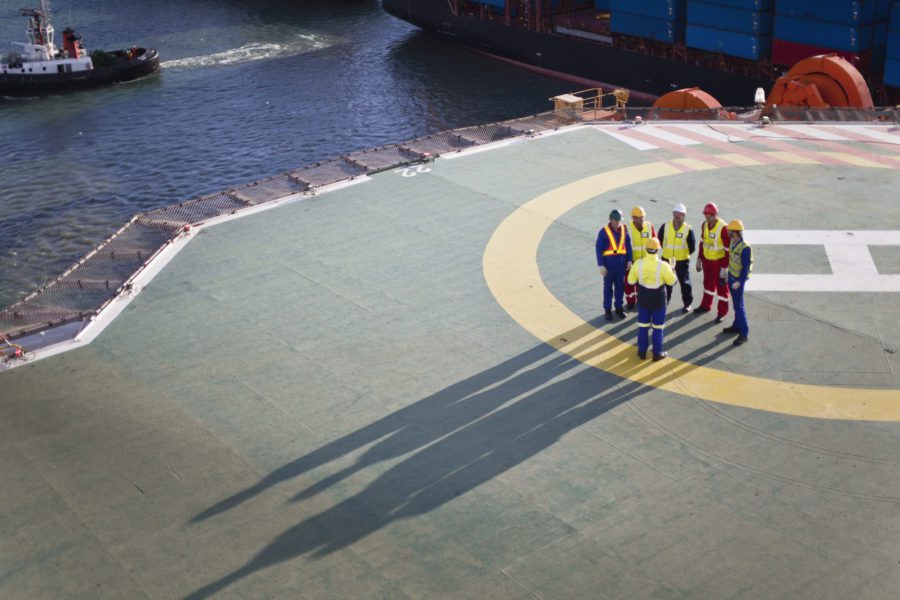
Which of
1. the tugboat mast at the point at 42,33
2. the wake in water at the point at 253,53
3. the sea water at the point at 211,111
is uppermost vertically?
the tugboat mast at the point at 42,33

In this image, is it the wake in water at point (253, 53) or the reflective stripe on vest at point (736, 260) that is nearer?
the reflective stripe on vest at point (736, 260)

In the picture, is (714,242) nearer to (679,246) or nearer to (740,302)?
(679,246)

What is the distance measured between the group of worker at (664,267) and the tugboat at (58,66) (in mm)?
49339

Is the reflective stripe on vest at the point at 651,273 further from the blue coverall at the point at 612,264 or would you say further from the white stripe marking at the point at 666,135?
the white stripe marking at the point at 666,135

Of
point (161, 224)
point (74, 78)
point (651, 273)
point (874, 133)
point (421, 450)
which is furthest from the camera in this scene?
point (74, 78)

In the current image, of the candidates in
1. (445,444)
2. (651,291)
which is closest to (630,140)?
(651,291)

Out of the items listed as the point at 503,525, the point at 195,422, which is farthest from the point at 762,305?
the point at 195,422

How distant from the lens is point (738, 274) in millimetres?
16469

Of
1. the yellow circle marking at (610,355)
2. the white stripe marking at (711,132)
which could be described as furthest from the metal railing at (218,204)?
the yellow circle marking at (610,355)

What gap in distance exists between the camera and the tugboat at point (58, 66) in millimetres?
57312

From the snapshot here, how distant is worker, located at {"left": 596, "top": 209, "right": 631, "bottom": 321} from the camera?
16.9 metres

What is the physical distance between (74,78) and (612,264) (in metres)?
50.2

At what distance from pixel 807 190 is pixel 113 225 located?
27.5 metres

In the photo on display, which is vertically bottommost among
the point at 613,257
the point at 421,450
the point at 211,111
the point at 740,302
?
the point at 421,450
